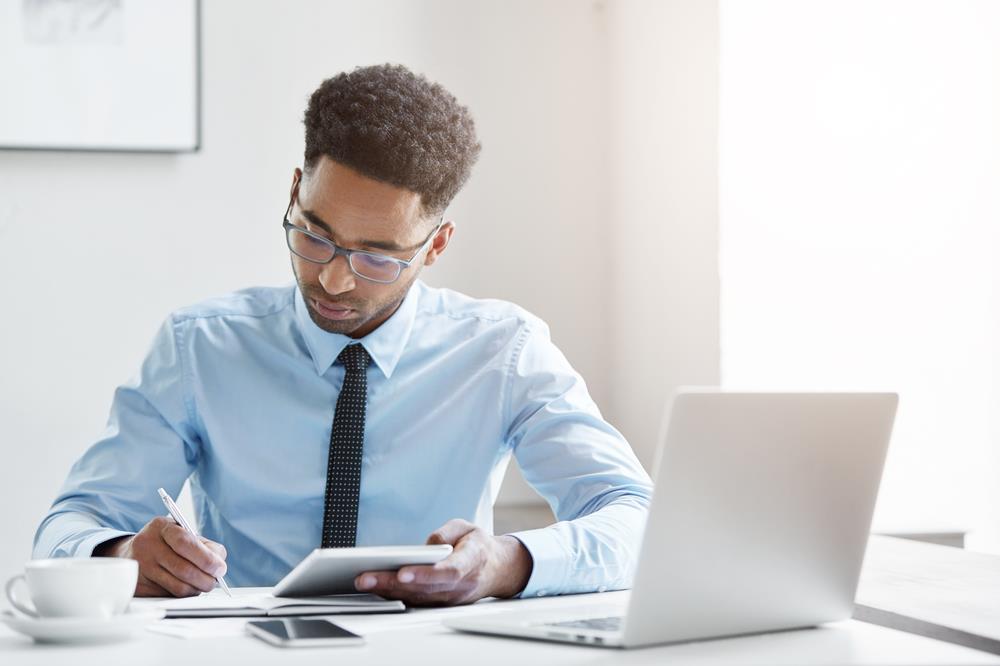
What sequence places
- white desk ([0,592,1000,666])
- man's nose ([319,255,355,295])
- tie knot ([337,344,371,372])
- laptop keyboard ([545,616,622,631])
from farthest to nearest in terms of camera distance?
tie knot ([337,344,371,372]) → man's nose ([319,255,355,295]) → laptop keyboard ([545,616,622,631]) → white desk ([0,592,1000,666])

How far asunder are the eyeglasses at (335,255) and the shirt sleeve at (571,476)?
0.26m

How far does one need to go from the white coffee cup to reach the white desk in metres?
0.03

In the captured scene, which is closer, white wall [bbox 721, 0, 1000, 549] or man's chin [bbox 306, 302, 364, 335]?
man's chin [bbox 306, 302, 364, 335]

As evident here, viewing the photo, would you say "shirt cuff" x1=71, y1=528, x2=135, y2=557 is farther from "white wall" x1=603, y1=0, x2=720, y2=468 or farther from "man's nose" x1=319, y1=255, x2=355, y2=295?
"white wall" x1=603, y1=0, x2=720, y2=468

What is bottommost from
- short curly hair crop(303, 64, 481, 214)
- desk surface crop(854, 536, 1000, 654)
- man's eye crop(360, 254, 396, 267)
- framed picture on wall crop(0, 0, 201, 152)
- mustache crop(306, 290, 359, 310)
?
desk surface crop(854, 536, 1000, 654)

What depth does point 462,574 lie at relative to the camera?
118cm

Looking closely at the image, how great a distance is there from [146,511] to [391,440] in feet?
1.16

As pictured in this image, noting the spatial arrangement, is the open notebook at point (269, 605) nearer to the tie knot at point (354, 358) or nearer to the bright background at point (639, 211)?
the tie knot at point (354, 358)

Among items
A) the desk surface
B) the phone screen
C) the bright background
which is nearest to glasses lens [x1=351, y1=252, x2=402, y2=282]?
the phone screen

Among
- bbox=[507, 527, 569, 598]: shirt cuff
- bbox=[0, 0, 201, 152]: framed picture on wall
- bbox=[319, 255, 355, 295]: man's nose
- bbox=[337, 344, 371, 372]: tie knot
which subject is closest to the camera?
bbox=[507, 527, 569, 598]: shirt cuff

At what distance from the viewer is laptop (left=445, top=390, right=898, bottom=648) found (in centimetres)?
92

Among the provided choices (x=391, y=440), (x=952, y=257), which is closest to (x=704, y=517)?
(x=391, y=440)

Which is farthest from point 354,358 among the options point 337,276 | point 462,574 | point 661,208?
point 661,208

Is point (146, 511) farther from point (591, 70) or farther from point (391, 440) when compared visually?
point (591, 70)
